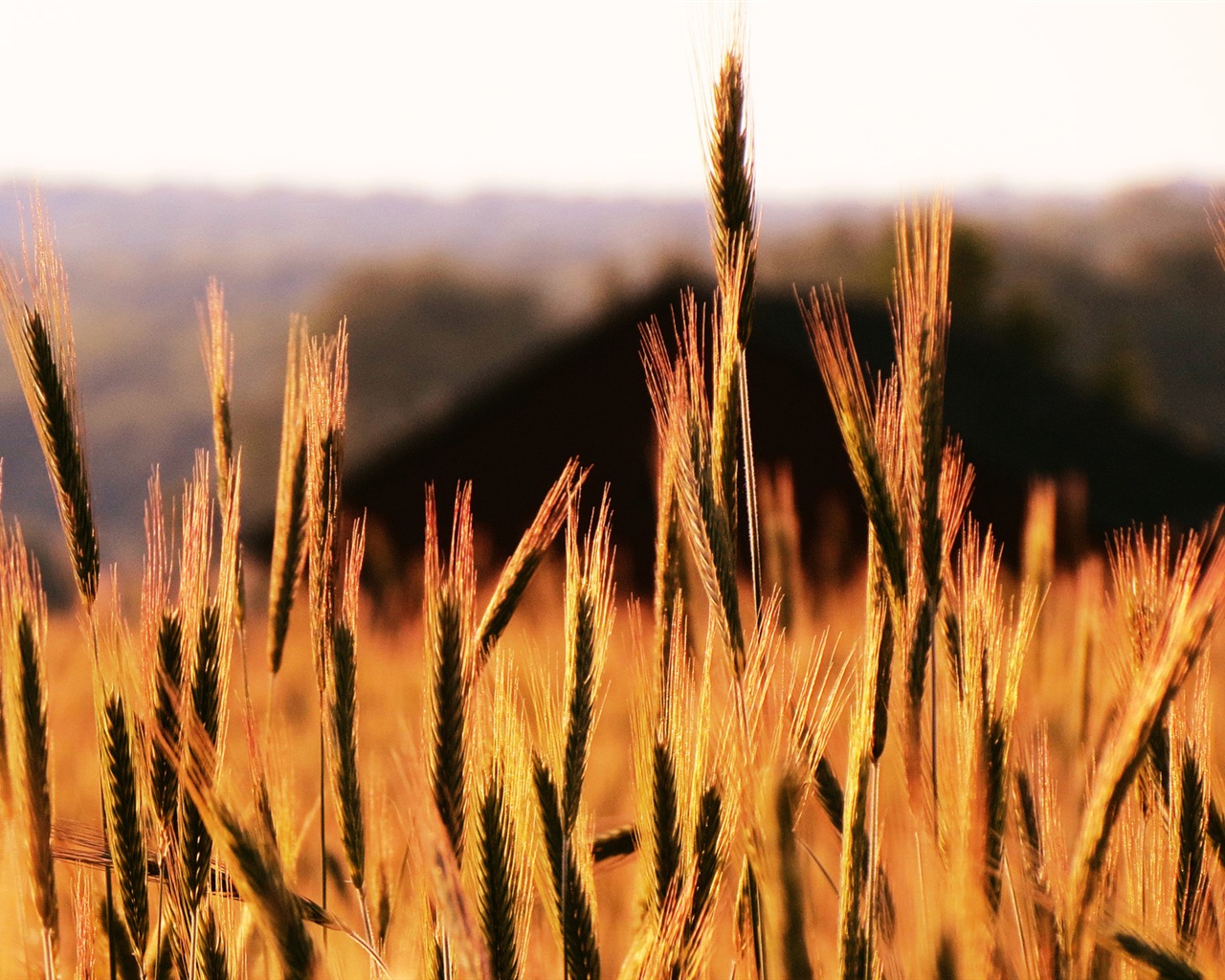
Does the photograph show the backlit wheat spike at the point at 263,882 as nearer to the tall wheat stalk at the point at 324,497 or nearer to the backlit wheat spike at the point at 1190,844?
the tall wheat stalk at the point at 324,497

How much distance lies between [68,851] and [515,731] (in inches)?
21.2

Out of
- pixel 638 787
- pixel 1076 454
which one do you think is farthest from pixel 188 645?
pixel 1076 454

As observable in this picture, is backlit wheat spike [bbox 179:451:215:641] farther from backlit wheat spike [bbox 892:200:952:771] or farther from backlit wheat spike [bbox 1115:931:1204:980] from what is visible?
backlit wheat spike [bbox 1115:931:1204:980]

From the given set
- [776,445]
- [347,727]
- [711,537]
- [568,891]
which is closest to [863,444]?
[711,537]

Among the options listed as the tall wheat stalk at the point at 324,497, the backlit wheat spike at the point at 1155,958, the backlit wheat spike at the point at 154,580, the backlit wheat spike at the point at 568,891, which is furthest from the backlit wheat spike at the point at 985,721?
the backlit wheat spike at the point at 154,580

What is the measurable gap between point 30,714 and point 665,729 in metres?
0.68

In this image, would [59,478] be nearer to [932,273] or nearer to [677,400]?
[677,400]

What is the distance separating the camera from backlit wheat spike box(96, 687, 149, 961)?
1.08 m

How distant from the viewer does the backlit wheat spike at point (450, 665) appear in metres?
0.96

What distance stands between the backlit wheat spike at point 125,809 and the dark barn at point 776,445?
7.35m

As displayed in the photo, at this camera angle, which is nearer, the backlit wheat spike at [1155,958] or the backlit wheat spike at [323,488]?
the backlit wheat spike at [1155,958]

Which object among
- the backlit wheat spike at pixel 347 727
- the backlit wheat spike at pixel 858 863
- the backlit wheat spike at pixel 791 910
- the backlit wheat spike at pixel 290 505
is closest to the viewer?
the backlit wheat spike at pixel 791 910

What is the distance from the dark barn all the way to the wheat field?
23.3 feet

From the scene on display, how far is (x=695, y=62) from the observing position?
122 cm
